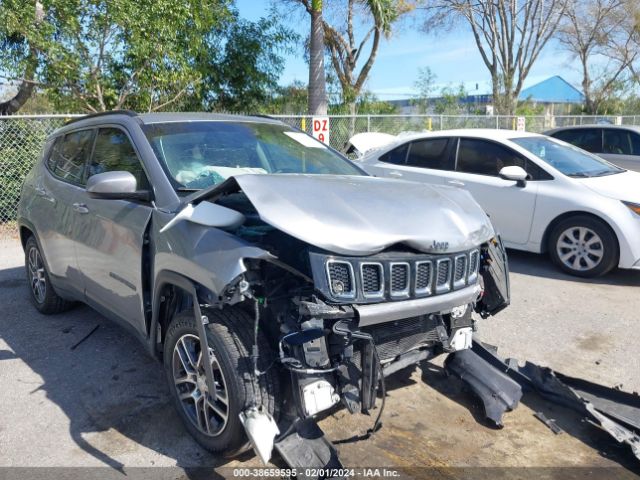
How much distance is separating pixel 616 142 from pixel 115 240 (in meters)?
9.87

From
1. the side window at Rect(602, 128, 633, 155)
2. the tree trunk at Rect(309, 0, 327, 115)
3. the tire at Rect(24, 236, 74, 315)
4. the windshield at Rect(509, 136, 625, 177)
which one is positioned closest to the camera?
the tire at Rect(24, 236, 74, 315)

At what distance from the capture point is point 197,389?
318 centimetres

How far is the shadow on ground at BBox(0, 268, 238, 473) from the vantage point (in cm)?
332

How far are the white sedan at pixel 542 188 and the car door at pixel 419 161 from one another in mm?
14

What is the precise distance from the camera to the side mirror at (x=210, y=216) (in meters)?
2.96

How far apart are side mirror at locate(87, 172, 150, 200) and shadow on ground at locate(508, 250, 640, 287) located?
4.99 meters

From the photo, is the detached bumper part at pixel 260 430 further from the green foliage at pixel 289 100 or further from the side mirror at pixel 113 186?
the green foliage at pixel 289 100

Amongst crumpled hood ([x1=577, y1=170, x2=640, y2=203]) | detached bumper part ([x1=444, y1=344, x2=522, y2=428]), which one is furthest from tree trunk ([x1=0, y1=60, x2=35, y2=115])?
detached bumper part ([x1=444, y1=344, x2=522, y2=428])

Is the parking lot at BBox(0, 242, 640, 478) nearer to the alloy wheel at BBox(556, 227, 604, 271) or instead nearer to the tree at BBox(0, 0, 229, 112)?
the alloy wheel at BBox(556, 227, 604, 271)

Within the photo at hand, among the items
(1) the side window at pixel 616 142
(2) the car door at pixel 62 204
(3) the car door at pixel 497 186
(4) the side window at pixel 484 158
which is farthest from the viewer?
(1) the side window at pixel 616 142

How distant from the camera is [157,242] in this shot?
11.0 ft

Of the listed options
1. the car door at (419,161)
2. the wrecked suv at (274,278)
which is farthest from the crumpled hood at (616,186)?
the wrecked suv at (274,278)

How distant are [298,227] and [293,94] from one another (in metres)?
16.0

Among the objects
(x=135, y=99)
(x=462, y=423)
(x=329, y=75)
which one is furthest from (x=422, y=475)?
(x=329, y=75)
